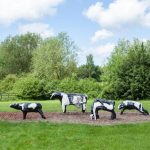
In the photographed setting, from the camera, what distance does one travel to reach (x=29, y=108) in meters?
18.7

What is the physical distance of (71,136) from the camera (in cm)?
1437

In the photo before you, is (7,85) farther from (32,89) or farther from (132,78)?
(132,78)

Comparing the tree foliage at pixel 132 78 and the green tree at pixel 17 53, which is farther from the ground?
the green tree at pixel 17 53

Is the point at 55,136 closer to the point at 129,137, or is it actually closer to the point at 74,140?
the point at 74,140

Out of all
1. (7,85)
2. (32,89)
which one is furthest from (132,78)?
(7,85)

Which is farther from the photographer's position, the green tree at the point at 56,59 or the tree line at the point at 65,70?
the green tree at the point at 56,59

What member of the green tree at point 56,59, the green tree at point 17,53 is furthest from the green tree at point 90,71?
the green tree at point 56,59

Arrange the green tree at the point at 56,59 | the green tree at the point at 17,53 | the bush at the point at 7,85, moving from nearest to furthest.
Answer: the bush at the point at 7,85 < the green tree at the point at 56,59 < the green tree at the point at 17,53

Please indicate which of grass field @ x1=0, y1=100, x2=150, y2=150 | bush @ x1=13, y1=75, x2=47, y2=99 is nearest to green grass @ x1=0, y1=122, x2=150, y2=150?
grass field @ x1=0, y1=100, x2=150, y2=150

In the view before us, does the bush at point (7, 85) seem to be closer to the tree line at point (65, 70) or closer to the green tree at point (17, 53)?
the tree line at point (65, 70)

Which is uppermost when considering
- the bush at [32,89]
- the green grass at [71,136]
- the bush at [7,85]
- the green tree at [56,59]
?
the green tree at [56,59]

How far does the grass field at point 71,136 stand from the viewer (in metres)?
13.2

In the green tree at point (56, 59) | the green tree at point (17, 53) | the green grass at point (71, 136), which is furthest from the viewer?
the green tree at point (17, 53)

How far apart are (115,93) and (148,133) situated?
2905 cm
